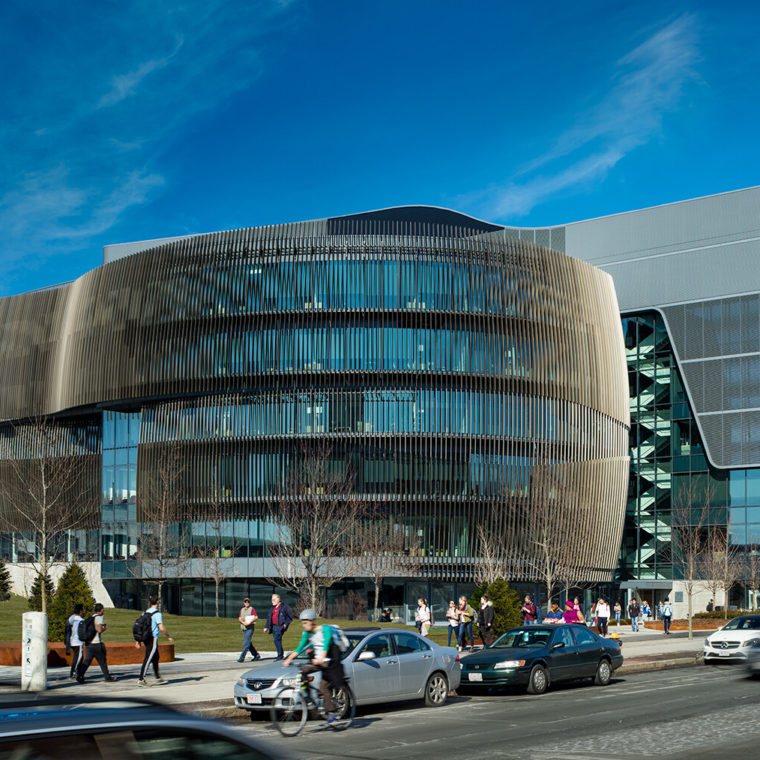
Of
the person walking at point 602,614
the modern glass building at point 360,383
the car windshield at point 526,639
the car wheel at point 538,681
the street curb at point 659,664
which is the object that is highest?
the modern glass building at point 360,383

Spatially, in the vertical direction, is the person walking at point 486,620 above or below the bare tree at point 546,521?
below

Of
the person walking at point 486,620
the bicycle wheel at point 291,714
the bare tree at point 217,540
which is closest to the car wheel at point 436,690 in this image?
the bicycle wheel at point 291,714

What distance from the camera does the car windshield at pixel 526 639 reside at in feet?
72.3

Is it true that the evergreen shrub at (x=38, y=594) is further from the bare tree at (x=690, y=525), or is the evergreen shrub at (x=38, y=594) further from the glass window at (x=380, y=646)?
the bare tree at (x=690, y=525)

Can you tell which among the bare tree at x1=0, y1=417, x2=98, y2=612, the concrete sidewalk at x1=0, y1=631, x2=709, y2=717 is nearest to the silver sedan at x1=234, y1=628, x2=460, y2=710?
the concrete sidewalk at x1=0, y1=631, x2=709, y2=717

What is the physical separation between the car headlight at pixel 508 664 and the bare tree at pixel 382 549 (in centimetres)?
3773

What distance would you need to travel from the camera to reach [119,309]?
66.6m

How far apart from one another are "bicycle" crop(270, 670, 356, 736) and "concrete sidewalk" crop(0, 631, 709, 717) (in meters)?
1.50

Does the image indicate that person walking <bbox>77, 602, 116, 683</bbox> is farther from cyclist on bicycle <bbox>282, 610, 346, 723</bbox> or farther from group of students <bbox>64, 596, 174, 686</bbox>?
cyclist on bicycle <bbox>282, 610, 346, 723</bbox>

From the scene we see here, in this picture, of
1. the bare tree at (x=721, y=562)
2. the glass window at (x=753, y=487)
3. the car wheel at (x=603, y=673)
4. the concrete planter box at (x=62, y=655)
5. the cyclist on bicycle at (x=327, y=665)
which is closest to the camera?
the cyclist on bicycle at (x=327, y=665)

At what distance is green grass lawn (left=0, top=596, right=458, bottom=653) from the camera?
35.7 m

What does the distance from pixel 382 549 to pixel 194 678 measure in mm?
37963

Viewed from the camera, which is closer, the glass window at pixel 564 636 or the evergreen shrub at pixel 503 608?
the glass window at pixel 564 636

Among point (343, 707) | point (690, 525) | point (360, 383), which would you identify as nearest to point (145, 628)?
point (343, 707)
